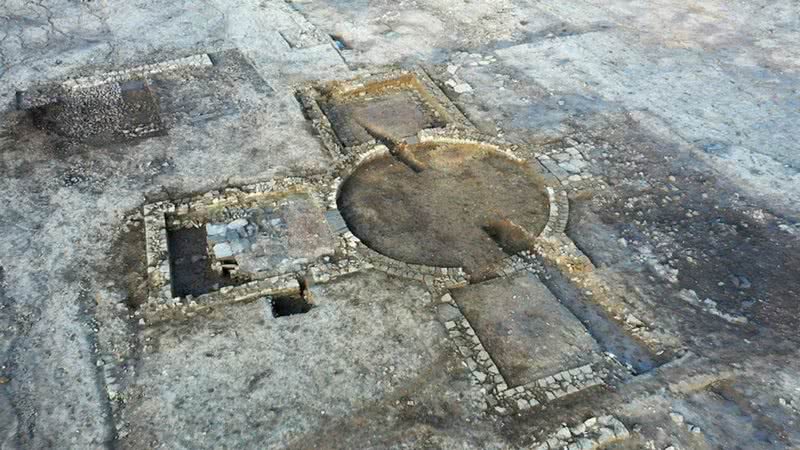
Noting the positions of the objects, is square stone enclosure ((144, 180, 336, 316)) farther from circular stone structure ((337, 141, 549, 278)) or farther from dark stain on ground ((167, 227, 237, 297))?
circular stone structure ((337, 141, 549, 278))

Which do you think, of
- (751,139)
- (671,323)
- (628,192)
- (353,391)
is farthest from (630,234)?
(353,391)

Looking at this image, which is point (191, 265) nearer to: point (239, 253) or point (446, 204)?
point (239, 253)

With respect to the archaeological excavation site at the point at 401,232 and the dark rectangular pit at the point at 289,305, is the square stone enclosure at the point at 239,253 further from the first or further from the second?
the dark rectangular pit at the point at 289,305

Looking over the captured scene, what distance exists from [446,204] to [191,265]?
9.81 ft

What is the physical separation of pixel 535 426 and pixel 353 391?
1.57 meters

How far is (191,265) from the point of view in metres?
7.21

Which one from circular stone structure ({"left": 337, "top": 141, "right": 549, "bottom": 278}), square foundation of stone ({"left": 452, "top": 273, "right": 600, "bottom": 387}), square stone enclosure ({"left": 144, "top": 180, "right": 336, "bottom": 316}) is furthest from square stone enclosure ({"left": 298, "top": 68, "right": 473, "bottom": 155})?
square foundation of stone ({"left": 452, "top": 273, "right": 600, "bottom": 387})

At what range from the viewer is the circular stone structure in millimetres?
7355

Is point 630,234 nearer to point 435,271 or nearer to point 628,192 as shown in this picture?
point 628,192

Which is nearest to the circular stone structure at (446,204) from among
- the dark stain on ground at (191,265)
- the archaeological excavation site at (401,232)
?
the archaeological excavation site at (401,232)

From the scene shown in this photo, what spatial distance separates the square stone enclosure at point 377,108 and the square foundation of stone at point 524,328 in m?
3.00

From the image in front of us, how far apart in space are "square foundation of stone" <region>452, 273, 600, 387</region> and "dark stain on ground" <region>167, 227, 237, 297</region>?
2561mm

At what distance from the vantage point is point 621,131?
9.13m

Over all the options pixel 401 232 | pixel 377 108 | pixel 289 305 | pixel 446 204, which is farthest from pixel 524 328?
pixel 377 108
